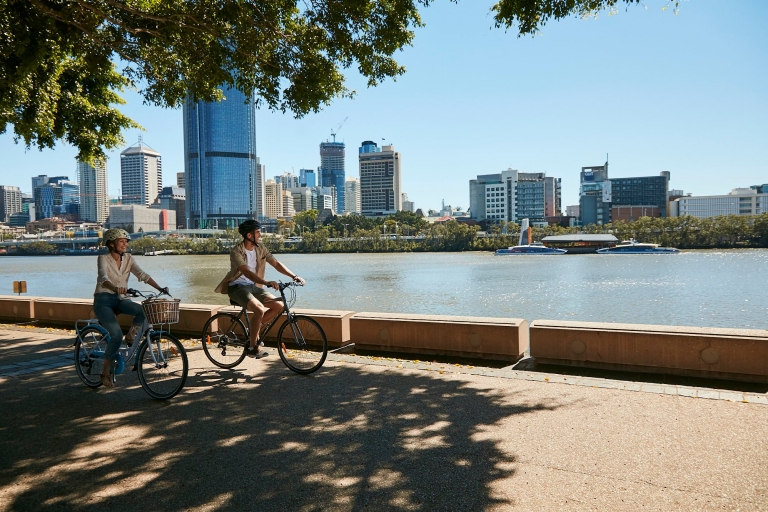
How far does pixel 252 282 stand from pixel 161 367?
67.6 inches

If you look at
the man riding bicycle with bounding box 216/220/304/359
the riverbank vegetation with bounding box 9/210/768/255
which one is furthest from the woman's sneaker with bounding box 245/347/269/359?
the riverbank vegetation with bounding box 9/210/768/255

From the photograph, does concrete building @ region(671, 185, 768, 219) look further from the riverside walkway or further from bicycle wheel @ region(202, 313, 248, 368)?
bicycle wheel @ region(202, 313, 248, 368)

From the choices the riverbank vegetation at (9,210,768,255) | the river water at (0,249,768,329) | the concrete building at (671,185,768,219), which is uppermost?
the concrete building at (671,185,768,219)

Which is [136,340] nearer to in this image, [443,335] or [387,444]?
[387,444]

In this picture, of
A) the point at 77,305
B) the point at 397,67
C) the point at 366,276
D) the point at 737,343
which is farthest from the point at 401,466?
the point at 366,276

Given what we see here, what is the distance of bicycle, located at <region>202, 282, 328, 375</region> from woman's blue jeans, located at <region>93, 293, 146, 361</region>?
143cm

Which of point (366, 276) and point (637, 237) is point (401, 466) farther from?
point (637, 237)

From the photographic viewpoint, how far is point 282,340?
7.53 metres

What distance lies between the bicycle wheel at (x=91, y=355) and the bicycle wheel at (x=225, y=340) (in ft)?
→ 4.53

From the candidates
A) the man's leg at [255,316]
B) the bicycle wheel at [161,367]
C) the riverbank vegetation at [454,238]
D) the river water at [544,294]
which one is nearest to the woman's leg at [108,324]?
the bicycle wheel at [161,367]

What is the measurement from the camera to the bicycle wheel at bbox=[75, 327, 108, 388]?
22.4 feet

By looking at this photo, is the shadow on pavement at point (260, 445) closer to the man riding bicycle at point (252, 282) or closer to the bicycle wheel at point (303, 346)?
the bicycle wheel at point (303, 346)

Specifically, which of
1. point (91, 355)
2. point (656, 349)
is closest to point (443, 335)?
point (656, 349)

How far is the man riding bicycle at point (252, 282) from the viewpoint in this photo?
7.42 m
